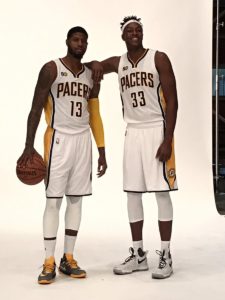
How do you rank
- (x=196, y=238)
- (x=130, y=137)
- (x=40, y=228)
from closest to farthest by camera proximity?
1. (x=130, y=137)
2. (x=196, y=238)
3. (x=40, y=228)

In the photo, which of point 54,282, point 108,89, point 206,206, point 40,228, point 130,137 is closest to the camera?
point 54,282

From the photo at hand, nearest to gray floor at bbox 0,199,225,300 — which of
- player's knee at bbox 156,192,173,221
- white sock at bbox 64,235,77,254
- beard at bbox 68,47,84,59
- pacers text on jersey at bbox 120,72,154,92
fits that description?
white sock at bbox 64,235,77,254

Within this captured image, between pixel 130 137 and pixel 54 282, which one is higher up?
pixel 130 137

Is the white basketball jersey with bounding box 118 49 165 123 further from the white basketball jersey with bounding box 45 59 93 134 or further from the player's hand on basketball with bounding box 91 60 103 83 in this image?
the white basketball jersey with bounding box 45 59 93 134

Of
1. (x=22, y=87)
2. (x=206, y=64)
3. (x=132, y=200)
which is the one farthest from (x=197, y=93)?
(x=132, y=200)

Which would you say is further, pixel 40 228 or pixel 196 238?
pixel 40 228

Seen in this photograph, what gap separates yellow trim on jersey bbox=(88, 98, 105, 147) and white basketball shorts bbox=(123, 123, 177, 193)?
0.48 ft

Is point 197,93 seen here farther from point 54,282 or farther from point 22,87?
point 54,282

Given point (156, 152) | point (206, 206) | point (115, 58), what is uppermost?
point (115, 58)

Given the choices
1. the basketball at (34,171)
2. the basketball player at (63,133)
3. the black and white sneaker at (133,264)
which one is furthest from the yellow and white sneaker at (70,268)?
the basketball at (34,171)

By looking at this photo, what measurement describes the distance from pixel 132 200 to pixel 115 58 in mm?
763

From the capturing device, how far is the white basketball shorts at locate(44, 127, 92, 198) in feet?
8.61

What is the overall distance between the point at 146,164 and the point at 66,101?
1.70 ft

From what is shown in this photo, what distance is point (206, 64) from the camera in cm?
496
